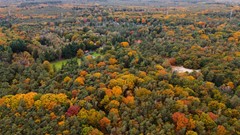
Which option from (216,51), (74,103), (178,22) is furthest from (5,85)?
(178,22)

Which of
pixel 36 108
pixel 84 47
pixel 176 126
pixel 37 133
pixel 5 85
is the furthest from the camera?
pixel 84 47

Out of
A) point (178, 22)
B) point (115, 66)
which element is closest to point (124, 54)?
point (115, 66)

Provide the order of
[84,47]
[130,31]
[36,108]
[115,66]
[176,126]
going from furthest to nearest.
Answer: [130,31]
[84,47]
[115,66]
[36,108]
[176,126]

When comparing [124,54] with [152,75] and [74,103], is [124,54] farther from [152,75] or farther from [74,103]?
[74,103]

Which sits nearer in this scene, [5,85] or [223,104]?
[223,104]

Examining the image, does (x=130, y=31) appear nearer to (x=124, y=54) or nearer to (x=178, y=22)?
(x=178, y=22)

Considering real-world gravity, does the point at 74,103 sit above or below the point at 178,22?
below
